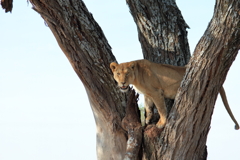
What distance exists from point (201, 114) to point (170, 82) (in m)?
0.82

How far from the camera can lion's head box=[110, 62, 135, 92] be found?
5738mm

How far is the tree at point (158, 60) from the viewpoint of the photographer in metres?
5.00

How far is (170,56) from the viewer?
6.74m

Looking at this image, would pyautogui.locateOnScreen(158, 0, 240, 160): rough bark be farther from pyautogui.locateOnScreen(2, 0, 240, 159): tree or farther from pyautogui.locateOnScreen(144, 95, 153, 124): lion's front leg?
pyautogui.locateOnScreen(144, 95, 153, 124): lion's front leg

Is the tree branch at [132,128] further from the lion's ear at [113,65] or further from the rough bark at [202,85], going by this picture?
the lion's ear at [113,65]

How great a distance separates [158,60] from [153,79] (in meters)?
0.88

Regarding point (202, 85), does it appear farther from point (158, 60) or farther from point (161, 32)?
point (161, 32)

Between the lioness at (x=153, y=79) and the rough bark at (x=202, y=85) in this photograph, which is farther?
the lioness at (x=153, y=79)

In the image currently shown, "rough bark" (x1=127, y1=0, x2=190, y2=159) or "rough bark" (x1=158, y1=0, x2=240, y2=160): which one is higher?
"rough bark" (x1=127, y1=0, x2=190, y2=159)

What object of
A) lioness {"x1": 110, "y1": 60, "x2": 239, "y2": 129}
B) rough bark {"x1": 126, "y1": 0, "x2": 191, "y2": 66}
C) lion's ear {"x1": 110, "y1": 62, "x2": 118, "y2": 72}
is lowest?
lioness {"x1": 110, "y1": 60, "x2": 239, "y2": 129}

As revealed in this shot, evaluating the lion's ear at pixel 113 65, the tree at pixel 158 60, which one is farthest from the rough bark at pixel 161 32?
the lion's ear at pixel 113 65

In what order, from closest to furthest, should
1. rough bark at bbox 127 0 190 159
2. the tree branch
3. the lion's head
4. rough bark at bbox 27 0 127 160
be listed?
rough bark at bbox 27 0 127 160 < the lion's head < the tree branch < rough bark at bbox 127 0 190 159

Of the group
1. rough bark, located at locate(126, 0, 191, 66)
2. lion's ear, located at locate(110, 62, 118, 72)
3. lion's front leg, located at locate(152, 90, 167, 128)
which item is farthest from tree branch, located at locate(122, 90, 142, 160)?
rough bark, located at locate(126, 0, 191, 66)

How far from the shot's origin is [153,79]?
596 centimetres
